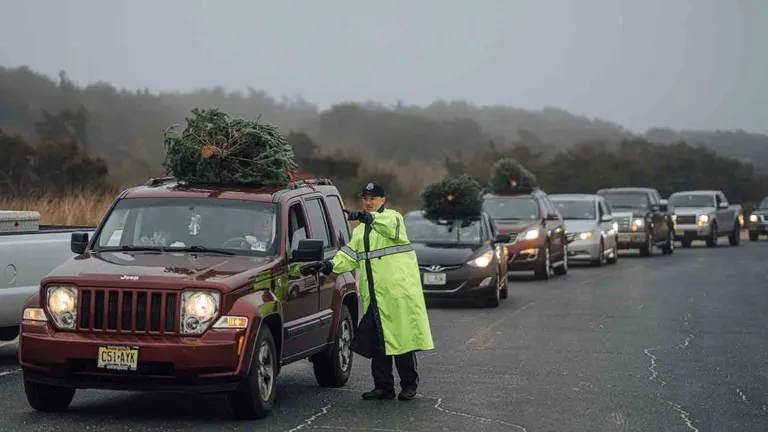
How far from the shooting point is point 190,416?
9.45 meters

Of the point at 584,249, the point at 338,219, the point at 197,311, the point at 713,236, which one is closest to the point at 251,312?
the point at 197,311

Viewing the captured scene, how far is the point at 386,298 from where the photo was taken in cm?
1028

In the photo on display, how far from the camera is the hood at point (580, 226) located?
3181 centimetres

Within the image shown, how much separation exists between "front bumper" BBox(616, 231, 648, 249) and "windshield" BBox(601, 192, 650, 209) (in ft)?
4.15

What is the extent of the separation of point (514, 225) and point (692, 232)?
19.0 metres

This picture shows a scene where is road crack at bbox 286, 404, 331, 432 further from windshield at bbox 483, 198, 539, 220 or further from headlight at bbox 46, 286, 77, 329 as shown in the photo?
windshield at bbox 483, 198, 539, 220

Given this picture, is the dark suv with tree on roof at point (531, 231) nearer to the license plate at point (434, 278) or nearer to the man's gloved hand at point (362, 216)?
the license plate at point (434, 278)

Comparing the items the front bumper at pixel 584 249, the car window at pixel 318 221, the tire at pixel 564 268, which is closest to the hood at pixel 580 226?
the front bumper at pixel 584 249

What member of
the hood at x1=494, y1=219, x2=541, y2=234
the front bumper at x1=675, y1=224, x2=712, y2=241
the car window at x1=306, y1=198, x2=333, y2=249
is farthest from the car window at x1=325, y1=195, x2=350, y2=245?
the front bumper at x1=675, y1=224, x2=712, y2=241

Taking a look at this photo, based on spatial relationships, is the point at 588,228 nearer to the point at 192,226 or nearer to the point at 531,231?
the point at 531,231

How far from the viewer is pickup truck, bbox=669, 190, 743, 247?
4409cm

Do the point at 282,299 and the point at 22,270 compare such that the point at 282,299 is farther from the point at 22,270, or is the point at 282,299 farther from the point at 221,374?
the point at 22,270

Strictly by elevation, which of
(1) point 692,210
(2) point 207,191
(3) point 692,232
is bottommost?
(3) point 692,232

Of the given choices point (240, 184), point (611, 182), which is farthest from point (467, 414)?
point (611, 182)
